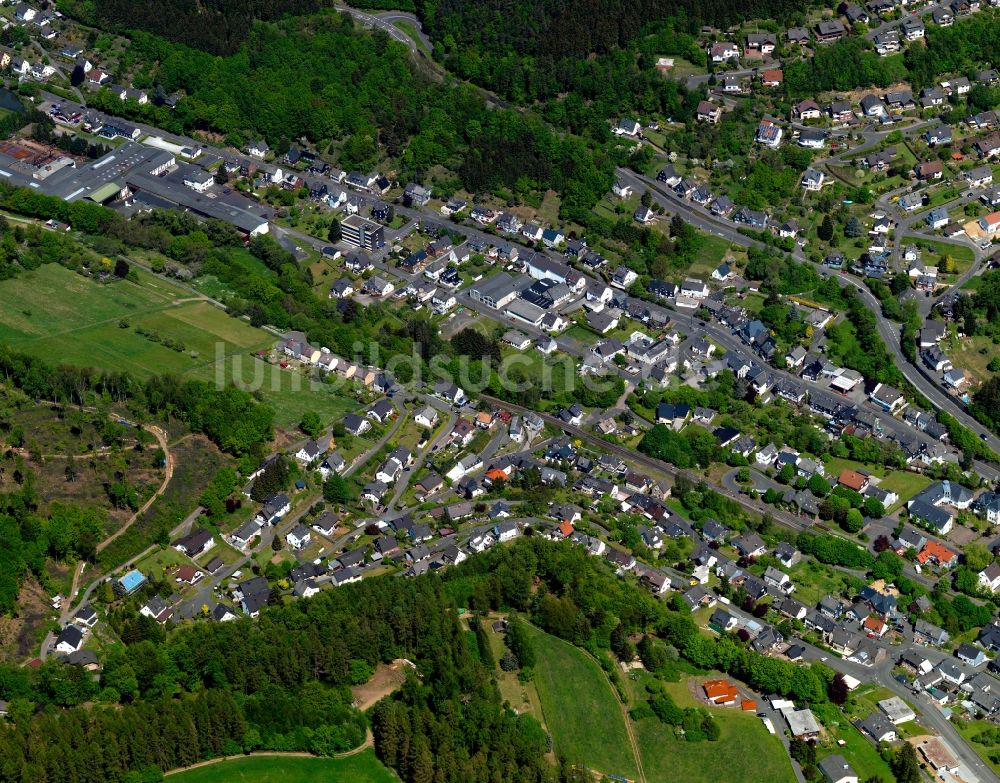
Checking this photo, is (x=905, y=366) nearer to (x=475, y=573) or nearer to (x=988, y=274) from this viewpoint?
(x=988, y=274)

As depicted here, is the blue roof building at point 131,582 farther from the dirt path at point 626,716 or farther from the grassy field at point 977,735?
the grassy field at point 977,735

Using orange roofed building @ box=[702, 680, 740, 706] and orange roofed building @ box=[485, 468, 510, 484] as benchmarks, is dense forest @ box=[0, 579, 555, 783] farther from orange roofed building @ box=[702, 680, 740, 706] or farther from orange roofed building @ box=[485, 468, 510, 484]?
orange roofed building @ box=[485, 468, 510, 484]

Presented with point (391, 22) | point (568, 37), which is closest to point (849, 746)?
point (568, 37)

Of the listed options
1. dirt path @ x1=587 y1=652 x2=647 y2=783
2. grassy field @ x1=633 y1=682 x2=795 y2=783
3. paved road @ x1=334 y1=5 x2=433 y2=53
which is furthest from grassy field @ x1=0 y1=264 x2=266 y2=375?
grassy field @ x1=633 y1=682 x2=795 y2=783

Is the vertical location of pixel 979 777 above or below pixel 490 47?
below

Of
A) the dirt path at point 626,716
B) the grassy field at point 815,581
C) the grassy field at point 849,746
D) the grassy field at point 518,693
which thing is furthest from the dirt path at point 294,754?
the grassy field at point 815,581

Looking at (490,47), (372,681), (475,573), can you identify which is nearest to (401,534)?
(475,573)
